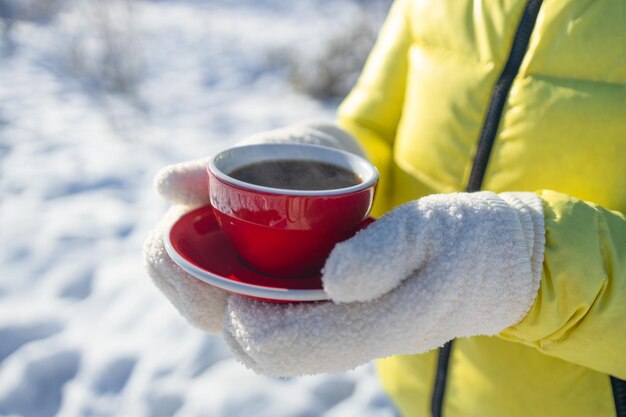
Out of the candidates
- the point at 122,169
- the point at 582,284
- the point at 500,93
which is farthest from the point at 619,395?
the point at 122,169

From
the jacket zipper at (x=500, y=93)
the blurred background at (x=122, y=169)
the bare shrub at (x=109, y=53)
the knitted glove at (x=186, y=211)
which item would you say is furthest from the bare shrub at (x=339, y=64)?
the jacket zipper at (x=500, y=93)

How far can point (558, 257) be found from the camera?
72cm

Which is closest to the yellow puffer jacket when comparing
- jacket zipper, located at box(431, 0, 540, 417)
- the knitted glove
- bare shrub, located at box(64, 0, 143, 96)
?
jacket zipper, located at box(431, 0, 540, 417)

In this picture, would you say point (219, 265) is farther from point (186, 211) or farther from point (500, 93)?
point (500, 93)

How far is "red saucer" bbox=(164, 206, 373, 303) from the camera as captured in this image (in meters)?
0.70

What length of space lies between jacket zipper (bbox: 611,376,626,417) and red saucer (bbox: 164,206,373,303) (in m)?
0.45

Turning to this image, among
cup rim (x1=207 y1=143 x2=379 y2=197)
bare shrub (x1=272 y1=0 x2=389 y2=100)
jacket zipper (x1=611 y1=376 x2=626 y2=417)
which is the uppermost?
cup rim (x1=207 y1=143 x2=379 y2=197)

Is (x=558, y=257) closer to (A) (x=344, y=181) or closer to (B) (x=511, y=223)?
(B) (x=511, y=223)

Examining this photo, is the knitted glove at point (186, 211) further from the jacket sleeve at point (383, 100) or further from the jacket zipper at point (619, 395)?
the jacket zipper at point (619, 395)

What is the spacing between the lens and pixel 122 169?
2.78m

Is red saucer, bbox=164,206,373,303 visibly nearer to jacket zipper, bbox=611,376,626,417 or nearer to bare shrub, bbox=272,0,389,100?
jacket zipper, bbox=611,376,626,417

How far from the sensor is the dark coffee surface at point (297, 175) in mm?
836

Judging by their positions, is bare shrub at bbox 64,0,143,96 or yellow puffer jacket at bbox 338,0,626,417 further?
bare shrub at bbox 64,0,143,96

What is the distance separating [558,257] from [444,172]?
12.7 inches
